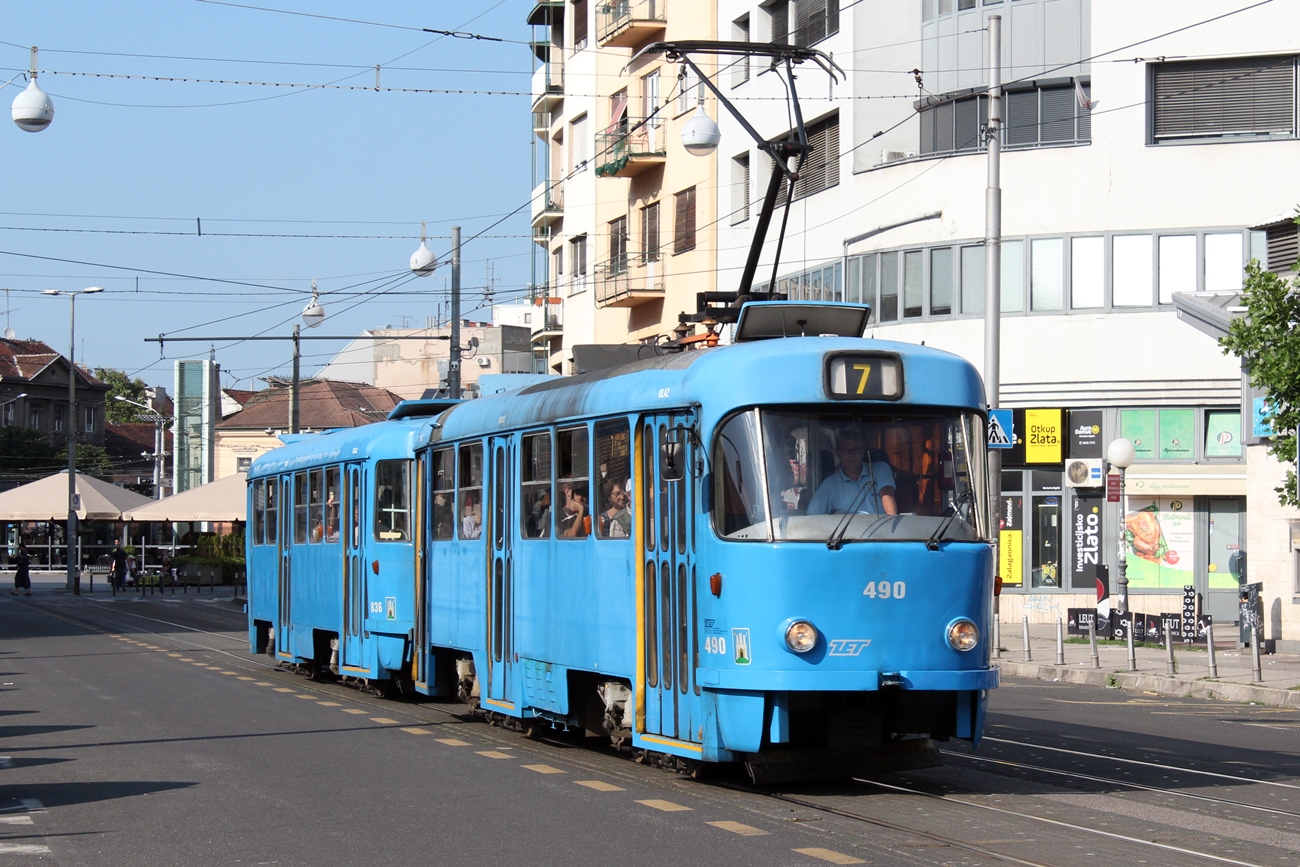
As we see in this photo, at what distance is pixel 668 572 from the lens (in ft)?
36.9

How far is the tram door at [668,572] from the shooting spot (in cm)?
1098

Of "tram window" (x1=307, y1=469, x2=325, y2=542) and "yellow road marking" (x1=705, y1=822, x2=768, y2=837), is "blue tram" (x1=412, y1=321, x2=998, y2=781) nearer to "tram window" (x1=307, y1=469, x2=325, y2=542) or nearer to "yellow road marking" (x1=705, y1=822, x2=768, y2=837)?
"yellow road marking" (x1=705, y1=822, x2=768, y2=837)

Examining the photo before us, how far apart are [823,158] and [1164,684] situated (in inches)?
Result: 812

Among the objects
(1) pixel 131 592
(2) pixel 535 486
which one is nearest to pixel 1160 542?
(2) pixel 535 486

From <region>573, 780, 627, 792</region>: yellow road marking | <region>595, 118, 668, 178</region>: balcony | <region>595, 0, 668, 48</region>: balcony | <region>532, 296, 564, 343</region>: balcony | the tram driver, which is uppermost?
<region>595, 0, 668, 48</region>: balcony

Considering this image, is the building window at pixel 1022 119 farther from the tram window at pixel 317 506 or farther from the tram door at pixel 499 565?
the tram door at pixel 499 565

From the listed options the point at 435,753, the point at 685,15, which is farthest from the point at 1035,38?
the point at 435,753

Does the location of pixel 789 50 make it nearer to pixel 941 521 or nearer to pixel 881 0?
pixel 941 521

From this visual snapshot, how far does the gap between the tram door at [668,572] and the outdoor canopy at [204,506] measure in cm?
3828

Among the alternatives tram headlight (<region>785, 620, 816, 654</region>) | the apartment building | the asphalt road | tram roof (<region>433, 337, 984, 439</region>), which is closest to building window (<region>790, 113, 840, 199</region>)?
the apartment building

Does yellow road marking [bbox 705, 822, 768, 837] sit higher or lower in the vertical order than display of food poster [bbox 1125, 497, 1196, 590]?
lower

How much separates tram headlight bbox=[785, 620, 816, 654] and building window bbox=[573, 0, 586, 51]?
152ft

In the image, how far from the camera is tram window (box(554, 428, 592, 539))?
1261 centimetres

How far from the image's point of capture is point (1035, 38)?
34312 mm
